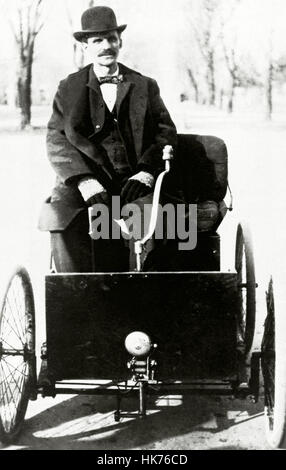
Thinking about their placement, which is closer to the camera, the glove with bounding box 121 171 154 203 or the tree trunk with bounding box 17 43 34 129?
the glove with bounding box 121 171 154 203

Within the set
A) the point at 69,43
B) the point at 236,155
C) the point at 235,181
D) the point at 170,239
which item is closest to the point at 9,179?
the point at 235,181

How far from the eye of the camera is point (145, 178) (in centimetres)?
362

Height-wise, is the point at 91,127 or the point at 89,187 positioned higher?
the point at 91,127

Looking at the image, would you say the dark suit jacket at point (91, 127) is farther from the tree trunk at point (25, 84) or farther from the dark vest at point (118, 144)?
the tree trunk at point (25, 84)

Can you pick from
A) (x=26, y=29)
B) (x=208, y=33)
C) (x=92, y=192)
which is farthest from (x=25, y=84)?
(x=92, y=192)

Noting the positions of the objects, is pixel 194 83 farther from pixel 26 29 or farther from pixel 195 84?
pixel 26 29

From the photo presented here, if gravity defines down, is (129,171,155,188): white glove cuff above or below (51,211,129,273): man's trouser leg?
above

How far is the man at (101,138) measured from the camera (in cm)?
345

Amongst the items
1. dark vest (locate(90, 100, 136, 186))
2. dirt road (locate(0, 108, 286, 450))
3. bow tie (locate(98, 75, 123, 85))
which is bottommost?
dirt road (locate(0, 108, 286, 450))

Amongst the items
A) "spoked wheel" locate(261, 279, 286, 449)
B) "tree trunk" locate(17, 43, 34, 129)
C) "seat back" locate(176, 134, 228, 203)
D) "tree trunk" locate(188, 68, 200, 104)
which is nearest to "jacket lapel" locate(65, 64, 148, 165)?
"seat back" locate(176, 134, 228, 203)

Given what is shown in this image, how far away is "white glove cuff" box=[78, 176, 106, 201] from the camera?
11.4 ft

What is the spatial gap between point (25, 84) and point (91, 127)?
460cm

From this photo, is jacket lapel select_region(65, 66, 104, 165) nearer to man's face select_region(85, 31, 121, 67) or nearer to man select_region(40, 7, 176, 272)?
man select_region(40, 7, 176, 272)
